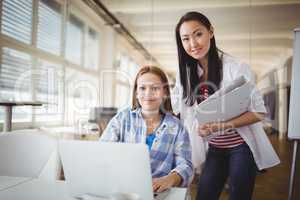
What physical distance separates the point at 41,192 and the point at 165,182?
1.63 feet

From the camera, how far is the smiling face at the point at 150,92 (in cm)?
165

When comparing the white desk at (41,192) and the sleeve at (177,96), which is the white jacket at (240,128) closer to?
the sleeve at (177,96)

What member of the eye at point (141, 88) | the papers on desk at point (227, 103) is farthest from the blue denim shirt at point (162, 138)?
the papers on desk at point (227, 103)

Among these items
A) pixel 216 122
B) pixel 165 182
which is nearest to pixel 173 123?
pixel 216 122

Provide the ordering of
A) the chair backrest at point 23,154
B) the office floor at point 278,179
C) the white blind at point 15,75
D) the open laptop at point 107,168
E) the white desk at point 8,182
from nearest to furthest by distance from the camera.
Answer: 1. the open laptop at point 107,168
2. the white desk at point 8,182
3. the chair backrest at point 23,154
4. the office floor at point 278,179
5. the white blind at point 15,75

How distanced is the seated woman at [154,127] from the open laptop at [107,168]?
1.79 ft

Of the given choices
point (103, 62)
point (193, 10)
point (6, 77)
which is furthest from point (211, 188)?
point (6, 77)

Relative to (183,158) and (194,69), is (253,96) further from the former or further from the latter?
(183,158)

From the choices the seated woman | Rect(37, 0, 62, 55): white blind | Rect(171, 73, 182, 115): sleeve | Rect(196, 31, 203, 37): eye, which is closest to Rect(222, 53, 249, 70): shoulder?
Rect(196, 31, 203, 37): eye

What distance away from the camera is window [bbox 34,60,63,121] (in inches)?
114

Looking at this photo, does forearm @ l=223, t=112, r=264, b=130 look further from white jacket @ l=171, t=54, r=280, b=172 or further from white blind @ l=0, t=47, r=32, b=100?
white blind @ l=0, t=47, r=32, b=100

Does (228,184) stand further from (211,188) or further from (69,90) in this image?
(69,90)

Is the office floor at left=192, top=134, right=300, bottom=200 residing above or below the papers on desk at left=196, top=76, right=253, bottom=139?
below

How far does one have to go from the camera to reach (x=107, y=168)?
893 millimetres
